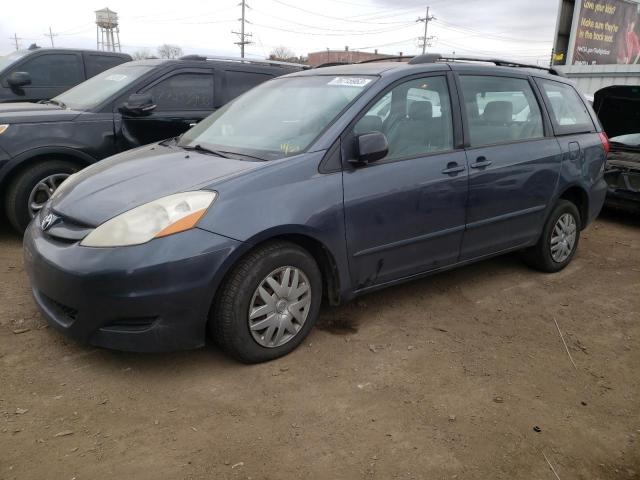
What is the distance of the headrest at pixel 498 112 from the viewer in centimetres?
397

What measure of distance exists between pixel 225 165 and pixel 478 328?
2.01 m

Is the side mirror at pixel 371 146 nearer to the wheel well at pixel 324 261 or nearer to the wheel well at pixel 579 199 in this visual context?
the wheel well at pixel 324 261

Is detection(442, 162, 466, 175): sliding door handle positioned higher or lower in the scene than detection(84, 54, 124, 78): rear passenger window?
lower

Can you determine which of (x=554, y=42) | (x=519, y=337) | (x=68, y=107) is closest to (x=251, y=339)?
(x=519, y=337)

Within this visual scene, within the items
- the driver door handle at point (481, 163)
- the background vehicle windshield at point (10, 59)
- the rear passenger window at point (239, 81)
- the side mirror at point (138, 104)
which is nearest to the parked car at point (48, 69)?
the background vehicle windshield at point (10, 59)

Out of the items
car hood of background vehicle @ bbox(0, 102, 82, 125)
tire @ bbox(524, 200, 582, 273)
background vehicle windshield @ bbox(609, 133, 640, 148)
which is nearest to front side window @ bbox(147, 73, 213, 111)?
car hood of background vehicle @ bbox(0, 102, 82, 125)

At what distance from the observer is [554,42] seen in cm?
1652

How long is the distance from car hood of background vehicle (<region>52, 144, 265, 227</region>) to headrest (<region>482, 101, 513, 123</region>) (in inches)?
75.0

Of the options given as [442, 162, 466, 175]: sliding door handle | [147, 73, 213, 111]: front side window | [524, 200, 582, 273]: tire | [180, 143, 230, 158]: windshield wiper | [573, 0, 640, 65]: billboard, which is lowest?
[524, 200, 582, 273]: tire

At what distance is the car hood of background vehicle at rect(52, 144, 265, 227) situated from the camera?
284 cm

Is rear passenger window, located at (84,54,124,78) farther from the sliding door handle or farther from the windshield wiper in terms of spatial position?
the sliding door handle

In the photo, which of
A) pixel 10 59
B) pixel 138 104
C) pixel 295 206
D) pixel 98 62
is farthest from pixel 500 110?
pixel 10 59

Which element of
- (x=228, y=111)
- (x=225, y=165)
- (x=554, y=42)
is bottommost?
(x=225, y=165)

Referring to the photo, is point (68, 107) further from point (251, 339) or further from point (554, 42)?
point (554, 42)
